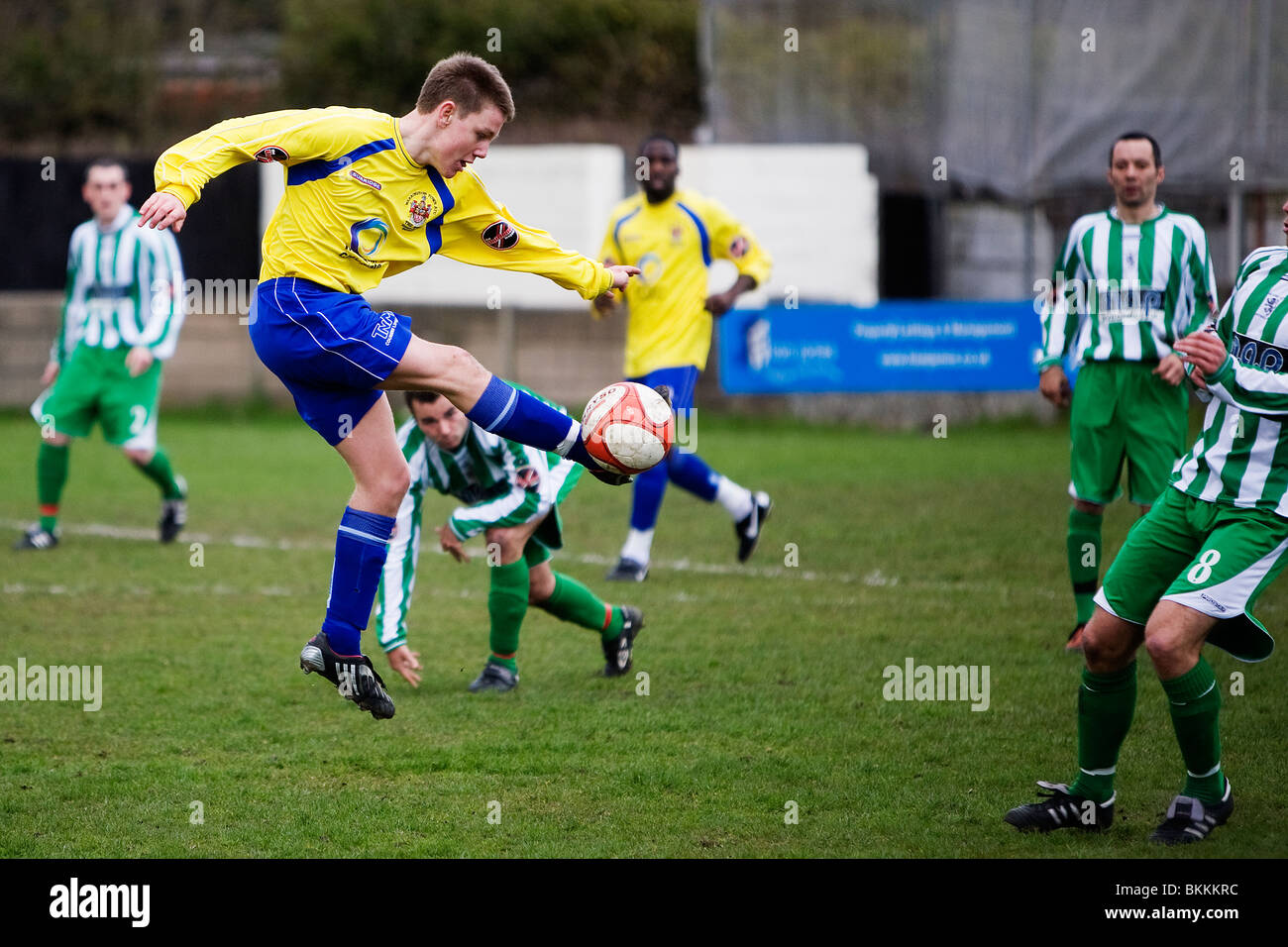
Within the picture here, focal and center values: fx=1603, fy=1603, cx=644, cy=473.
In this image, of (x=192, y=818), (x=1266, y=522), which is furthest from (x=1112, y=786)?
(x=192, y=818)

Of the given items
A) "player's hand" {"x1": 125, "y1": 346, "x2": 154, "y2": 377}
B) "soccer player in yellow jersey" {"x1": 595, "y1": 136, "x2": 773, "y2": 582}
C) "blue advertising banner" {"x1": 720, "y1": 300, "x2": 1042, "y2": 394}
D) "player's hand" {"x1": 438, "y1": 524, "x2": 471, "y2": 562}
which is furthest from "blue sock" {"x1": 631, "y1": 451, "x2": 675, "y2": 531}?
"blue advertising banner" {"x1": 720, "y1": 300, "x2": 1042, "y2": 394}

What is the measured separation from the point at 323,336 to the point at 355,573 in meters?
0.79

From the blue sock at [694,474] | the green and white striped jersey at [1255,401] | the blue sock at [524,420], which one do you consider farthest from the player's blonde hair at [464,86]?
the blue sock at [694,474]

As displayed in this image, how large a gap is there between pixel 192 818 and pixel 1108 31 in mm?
13689

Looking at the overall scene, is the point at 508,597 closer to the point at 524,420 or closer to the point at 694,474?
the point at 524,420

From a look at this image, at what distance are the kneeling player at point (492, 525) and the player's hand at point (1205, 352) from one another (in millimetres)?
2565

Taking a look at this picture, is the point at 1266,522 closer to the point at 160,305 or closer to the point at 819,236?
the point at 160,305

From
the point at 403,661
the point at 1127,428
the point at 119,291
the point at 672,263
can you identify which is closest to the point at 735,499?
the point at 672,263

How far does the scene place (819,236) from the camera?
1639cm

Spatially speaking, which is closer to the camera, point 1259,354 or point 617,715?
point 1259,354

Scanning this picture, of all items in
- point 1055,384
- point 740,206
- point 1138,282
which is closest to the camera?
point 1138,282

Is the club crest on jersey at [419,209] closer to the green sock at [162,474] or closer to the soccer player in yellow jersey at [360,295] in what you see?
→ the soccer player in yellow jersey at [360,295]

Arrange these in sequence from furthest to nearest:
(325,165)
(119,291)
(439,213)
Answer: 1. (119,291)
2. (439,213)
3. (325,165)

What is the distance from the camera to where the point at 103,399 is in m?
10.2
